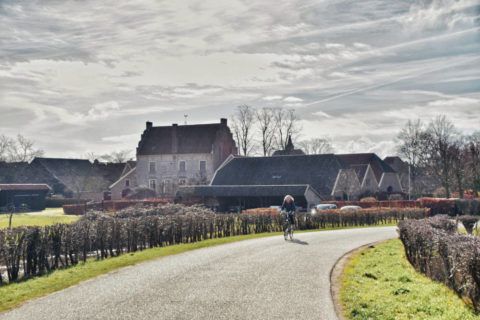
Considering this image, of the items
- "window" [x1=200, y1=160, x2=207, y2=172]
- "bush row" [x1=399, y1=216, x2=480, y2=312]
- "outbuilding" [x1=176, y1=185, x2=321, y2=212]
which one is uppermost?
"window" [x1=200, y1=160, x2=207, y2=172]

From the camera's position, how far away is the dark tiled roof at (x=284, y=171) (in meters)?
66.4

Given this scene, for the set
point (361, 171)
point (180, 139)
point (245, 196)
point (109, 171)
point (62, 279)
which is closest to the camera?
point (62, 279)

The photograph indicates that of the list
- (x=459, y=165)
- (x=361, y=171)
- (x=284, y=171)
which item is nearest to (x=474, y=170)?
(x=459, y=165)

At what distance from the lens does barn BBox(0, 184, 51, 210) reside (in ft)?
234

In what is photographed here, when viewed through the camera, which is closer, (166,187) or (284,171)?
(284,171)

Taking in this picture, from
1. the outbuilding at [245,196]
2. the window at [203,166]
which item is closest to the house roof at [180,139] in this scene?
the window at [203,166]

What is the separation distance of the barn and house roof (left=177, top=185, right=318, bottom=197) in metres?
24.2

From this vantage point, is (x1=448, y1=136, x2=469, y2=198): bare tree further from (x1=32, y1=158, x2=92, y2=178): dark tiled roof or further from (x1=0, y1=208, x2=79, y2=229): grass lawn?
(x1=32, y1=158, x2=92, y2=178): dark tiled roof

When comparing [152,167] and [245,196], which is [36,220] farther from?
[152,167]

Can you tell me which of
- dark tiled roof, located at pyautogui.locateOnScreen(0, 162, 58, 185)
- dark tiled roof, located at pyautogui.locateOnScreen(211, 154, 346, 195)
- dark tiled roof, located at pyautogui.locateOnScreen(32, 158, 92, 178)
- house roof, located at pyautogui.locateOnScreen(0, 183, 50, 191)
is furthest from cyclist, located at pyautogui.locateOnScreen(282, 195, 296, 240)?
dark tiled roof, located at pyautogui.locateOnScreen(32, 158, 92, 178)

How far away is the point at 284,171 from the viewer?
69250 mm

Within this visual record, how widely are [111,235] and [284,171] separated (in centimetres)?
4754

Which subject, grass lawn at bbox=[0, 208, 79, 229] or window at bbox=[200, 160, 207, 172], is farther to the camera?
window at bbox=[200, 160, 207, 172]

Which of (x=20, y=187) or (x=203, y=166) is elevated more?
(x=203, y=166)
